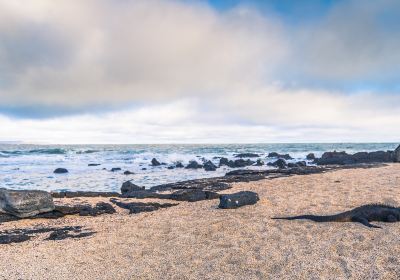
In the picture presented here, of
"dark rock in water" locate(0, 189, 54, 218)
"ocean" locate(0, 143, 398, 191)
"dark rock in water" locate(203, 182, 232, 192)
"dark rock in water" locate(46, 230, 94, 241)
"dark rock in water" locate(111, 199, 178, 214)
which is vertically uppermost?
"dark rock in water" locate(0, 189, 54, 218)

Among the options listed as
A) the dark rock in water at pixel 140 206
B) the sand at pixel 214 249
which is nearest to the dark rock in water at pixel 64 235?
the sand at pixel 214 249

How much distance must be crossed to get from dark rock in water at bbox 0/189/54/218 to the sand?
449mm

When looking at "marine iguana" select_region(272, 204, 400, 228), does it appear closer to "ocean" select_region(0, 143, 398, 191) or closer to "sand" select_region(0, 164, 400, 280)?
"sand" select_region(0, 164, 400, 280)

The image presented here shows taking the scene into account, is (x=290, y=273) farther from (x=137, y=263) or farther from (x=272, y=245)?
(x=137, y=263)

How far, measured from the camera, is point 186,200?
11328 millimetres

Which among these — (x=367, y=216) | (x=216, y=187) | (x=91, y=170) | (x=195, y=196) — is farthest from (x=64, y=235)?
(x=91, y=170)

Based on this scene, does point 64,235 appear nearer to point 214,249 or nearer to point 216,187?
point 214,249

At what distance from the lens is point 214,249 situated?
5.87 meters

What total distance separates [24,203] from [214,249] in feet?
18.6

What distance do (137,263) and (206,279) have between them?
1.26 meters

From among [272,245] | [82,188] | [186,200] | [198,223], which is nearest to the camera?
[272,245]

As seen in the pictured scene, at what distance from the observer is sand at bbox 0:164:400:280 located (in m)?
4.91

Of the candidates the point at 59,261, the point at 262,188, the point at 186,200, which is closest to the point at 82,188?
the point at 186,200

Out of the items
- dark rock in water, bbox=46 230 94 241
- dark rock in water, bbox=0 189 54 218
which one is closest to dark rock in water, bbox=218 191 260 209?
dark rock in water, bbox=46 230 94 241
